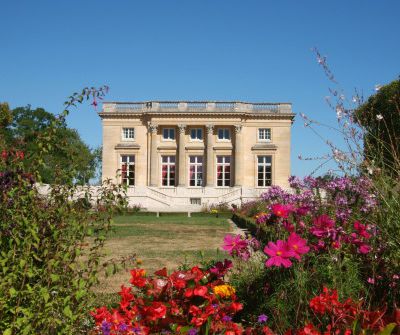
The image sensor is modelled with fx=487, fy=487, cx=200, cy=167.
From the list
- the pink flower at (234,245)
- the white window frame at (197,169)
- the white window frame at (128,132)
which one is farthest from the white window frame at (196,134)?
the pink flower at (234,245)

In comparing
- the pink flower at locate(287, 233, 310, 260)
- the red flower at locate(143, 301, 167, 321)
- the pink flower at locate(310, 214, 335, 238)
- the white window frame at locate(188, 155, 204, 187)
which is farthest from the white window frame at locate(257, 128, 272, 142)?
the red flower at locate(143, 301, 167, 321)

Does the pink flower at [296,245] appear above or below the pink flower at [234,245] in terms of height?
above

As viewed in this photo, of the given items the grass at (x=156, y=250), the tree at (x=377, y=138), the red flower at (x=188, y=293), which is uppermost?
the tree at (x=377, y=138)

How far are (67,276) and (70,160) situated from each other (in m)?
0.92

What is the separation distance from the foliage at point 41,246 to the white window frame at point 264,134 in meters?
37.3

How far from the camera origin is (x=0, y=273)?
2.77m

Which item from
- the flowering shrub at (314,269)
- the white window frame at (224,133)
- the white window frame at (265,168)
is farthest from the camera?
the white window frame at (224,133)

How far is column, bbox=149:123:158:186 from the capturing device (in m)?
39.4

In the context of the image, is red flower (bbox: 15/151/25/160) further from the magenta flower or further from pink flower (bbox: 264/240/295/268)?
pink flower (bbox: 264/240/295/268)

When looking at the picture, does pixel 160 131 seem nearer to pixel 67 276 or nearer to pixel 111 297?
pixel 111 297

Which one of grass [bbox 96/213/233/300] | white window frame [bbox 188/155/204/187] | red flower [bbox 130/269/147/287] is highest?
white window frame [bbox 188/155/204/187]

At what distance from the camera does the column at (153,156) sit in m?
39.4

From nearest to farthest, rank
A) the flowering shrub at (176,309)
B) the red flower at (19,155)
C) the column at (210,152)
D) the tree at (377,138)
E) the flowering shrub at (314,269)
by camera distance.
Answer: the flowering shrub at (176,309) < the flowering shrub at (314,269) < the red flower at (19,155) < the tree at (377,138) < the column at (210,152)

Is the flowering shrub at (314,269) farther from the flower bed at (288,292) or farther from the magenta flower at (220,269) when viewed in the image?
the magenta flower at (220,269)
